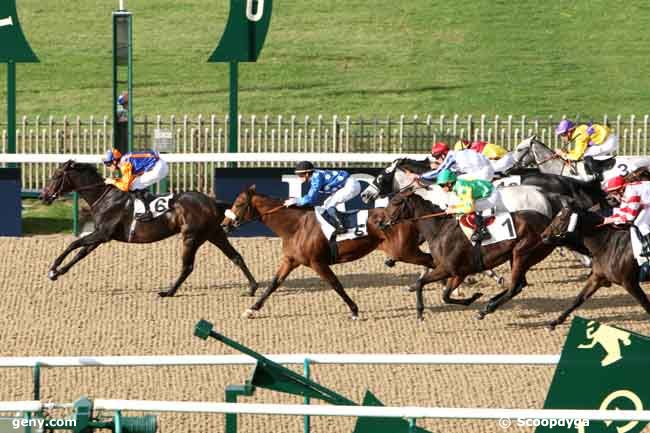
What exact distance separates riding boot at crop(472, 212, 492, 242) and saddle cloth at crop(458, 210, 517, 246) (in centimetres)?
3

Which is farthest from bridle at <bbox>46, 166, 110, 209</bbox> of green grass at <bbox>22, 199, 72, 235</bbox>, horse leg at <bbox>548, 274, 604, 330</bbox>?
horse leg at <bbox>548, 274, 604, 330</bbox>

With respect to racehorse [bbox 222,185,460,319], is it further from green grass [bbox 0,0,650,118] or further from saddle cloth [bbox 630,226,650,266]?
green grass [bbox 0,0,650,118]

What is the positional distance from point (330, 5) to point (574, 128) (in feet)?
56.4

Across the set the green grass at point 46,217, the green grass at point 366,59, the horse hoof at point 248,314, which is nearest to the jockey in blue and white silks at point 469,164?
the horse hoof at point 248,314

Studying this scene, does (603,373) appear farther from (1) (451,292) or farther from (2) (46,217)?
(2) (46,217)

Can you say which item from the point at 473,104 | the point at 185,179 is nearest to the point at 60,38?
the point at 473,104

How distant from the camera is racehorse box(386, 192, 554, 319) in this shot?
49.2ft

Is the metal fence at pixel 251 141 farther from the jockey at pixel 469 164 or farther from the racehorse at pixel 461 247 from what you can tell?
the racehorse at pixel 461 247

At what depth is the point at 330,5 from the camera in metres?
34.8

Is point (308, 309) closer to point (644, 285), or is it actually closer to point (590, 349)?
point (644, 285)

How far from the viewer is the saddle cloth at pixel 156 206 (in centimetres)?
1622

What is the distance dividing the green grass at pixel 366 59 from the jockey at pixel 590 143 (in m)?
11.5

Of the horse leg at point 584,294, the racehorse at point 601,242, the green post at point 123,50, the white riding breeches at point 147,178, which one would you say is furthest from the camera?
the green post at point 123,50

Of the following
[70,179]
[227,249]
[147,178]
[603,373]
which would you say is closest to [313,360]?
[603,373]
